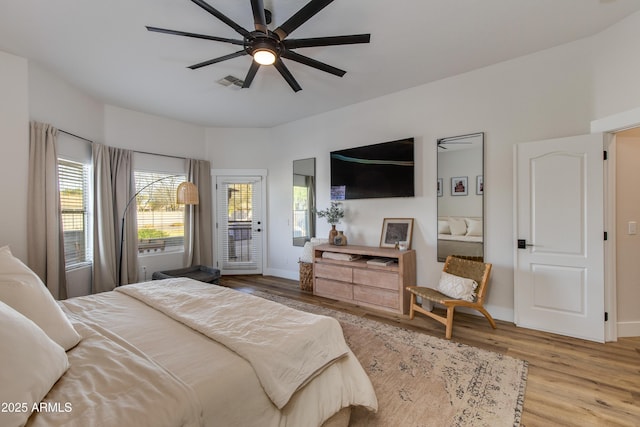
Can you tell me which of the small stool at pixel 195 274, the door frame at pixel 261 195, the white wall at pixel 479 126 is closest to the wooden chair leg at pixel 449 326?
the white wall at pixel 479 126

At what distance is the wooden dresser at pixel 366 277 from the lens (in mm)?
3408

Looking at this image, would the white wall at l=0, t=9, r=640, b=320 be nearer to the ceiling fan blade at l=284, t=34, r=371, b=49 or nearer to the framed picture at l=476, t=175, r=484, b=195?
the framed picture at l=476, t=175, r=484, b=195

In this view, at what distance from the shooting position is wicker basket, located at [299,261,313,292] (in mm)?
4410

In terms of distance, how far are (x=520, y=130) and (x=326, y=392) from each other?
3.32 meters

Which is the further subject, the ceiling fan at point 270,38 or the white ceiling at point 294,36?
the white ceiling at point 294,36

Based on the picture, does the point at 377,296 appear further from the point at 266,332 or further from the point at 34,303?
the point at 34,303

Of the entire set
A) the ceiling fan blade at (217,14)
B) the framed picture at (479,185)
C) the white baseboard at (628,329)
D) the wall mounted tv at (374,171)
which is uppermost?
the ceiling fan blade at (217,14)

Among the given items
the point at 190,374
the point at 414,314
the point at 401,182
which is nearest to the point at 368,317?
the point at 414,314

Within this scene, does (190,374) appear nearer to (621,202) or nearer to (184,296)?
(184,296)

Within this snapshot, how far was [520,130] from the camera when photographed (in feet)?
10.0

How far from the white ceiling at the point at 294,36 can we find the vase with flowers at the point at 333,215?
172cm

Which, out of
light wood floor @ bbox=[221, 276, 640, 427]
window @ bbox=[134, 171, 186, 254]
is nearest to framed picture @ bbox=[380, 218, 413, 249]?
light wood floor @ bbox=[221, 276, 640, 427]

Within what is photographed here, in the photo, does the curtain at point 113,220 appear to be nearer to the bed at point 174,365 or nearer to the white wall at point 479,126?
the bed at point 174,365

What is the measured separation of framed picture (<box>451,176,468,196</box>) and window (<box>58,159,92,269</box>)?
194 inches
